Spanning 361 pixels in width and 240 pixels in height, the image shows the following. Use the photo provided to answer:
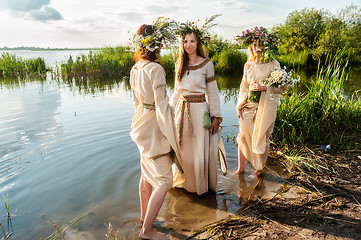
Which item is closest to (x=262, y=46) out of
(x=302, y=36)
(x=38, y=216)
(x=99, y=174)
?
(x=99, y=174)

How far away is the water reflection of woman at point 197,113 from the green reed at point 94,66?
14464 millimetres

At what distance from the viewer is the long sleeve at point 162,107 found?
93.0 inches

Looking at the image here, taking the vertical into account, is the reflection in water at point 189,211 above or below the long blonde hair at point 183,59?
below

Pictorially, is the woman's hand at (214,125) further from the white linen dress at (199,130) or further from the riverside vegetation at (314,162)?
the riverside vegetation at (314,162)

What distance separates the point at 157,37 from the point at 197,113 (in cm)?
112

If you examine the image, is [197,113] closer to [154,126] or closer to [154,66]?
[154,126]

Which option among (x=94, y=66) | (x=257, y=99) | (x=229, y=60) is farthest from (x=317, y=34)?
(x=257, y=99)

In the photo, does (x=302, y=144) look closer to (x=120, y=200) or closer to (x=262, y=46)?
(x=262, y=46)

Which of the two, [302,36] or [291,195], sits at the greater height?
[302,36]

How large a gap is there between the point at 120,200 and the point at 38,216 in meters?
0.97

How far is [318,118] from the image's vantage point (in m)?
4.61

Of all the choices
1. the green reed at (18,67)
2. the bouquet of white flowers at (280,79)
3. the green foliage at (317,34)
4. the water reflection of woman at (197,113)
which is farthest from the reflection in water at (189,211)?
the green foliage at (317,34)

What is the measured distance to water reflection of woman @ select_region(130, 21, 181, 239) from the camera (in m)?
2.39

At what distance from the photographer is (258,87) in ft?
11.7
